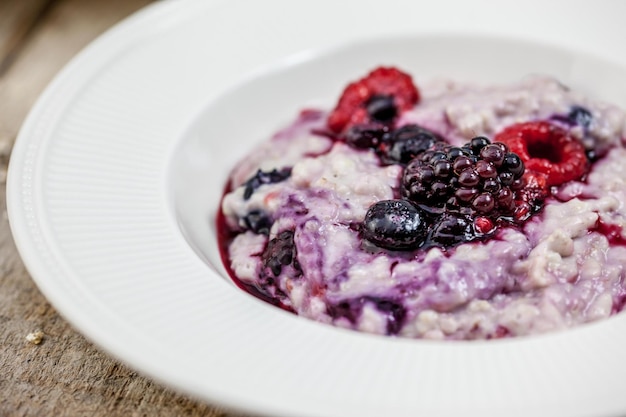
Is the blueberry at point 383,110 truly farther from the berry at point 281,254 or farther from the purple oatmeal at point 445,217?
the berry at point 281,254

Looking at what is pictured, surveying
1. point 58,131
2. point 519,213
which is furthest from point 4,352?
point 519,213

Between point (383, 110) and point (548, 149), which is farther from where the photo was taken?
point (383, 110)

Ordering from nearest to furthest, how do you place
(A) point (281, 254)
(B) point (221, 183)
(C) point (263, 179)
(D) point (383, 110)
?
(A) point (281, 254), (C) point (263, 179), (D) point (383, 110), (B) point (221, 183)

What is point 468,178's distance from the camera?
7.34 feet

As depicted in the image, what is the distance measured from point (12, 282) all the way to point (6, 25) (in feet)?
6.54

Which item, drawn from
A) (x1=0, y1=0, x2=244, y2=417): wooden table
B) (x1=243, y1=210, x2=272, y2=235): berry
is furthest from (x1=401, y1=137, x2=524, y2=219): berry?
(x1=0, y1=0, x2=244, y2=417): wooden table

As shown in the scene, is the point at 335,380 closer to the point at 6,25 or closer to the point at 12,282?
the point at 12,282

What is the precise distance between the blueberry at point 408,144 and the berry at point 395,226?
343mm

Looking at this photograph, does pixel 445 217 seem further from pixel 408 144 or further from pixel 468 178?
pixel 408 144

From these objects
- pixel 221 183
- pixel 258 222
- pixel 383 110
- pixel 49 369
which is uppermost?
pixel 383 110

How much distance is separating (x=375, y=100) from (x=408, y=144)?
0.38 metres

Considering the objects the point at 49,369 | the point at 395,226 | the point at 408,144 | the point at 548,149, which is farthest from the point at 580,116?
the point at 49,369

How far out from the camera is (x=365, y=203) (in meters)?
2.41

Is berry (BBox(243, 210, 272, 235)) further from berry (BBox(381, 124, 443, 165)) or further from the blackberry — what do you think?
the blackberry
